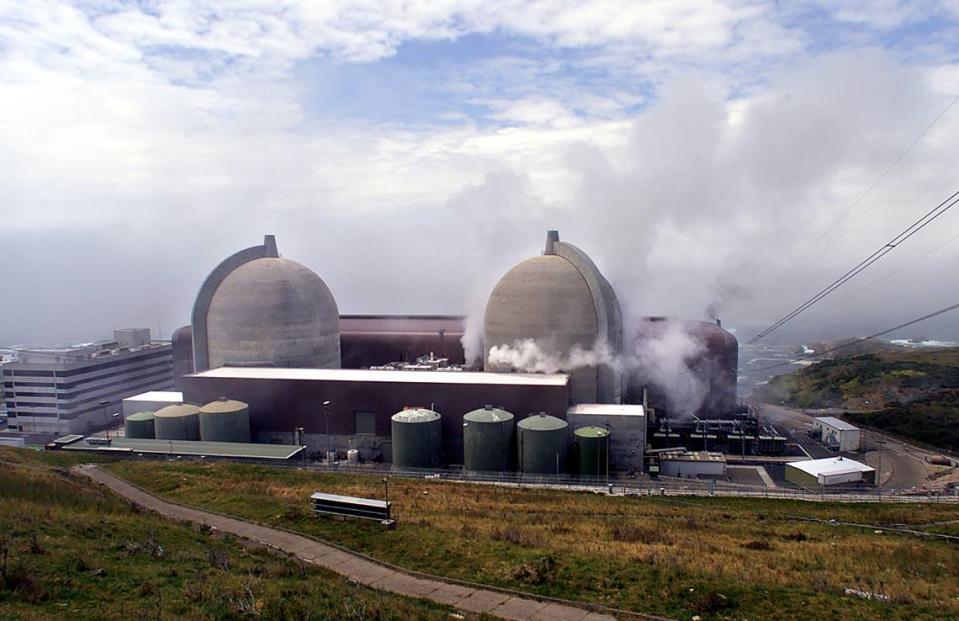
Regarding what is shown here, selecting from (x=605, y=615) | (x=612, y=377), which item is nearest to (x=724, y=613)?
(x=605, y=615)

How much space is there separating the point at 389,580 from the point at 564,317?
93.0 feet

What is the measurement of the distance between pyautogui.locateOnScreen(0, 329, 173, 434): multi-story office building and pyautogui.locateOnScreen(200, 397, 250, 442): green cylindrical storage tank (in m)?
18.4

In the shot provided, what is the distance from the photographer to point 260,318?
47.6m

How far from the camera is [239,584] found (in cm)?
1312

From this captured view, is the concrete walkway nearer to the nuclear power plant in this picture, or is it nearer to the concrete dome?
the nuclear power plant

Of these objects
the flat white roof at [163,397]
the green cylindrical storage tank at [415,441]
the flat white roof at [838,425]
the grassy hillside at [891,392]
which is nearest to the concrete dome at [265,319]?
the flat white roof at [163,397]

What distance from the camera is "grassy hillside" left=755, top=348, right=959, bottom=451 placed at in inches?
2041

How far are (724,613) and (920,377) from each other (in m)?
81.7

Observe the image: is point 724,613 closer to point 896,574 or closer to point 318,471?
point 896,574

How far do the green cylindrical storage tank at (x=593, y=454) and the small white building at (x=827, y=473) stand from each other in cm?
1200

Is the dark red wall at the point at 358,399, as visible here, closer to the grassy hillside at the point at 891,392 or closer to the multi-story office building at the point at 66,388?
the multi-story office building at the point at 66,388

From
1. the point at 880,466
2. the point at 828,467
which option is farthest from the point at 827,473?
the point at 880,466

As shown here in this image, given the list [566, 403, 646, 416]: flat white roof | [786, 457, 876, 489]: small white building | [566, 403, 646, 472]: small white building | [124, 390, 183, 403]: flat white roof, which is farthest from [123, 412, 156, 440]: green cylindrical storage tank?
[786, 457, 876, 489]: small white building

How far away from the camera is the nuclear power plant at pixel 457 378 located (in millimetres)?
37812
